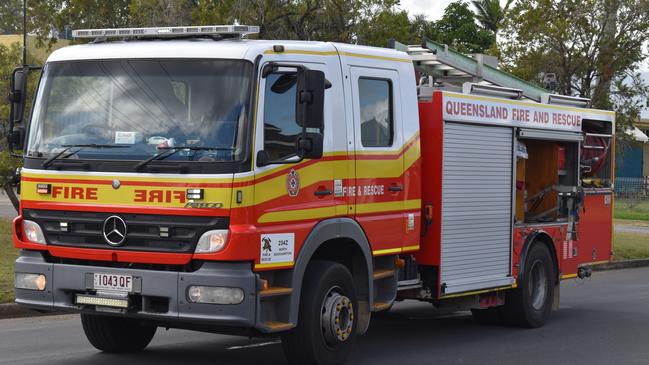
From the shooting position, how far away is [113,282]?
843 centimetres

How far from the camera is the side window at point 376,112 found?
9.66 meters

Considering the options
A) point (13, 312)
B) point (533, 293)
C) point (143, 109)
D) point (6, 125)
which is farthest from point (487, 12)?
point (143, 109)

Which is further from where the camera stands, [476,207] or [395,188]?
[476,207]

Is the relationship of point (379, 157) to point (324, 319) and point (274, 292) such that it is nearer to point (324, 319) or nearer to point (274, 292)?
point (324, 319)

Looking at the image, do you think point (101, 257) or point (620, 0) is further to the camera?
point (620, 0)

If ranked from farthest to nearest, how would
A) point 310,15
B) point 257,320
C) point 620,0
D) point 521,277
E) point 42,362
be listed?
point 620,0, point 310,15, point 521,277, point 42,362, point 257,320

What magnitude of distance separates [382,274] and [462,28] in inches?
1819

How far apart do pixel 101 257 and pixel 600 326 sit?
22.2 feet

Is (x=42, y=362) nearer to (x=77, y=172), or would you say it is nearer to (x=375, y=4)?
(x=77, y=172)

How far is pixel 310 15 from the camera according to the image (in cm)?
2245

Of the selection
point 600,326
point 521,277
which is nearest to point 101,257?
point 521,277

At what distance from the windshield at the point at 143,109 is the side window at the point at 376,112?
1534 millimetres

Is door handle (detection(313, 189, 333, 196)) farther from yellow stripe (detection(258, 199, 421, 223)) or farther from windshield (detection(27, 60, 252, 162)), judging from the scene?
windshield (detection(27, 60, 252, 162))

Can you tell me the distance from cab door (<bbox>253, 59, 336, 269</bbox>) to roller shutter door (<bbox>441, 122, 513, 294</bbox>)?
2.30 metres
